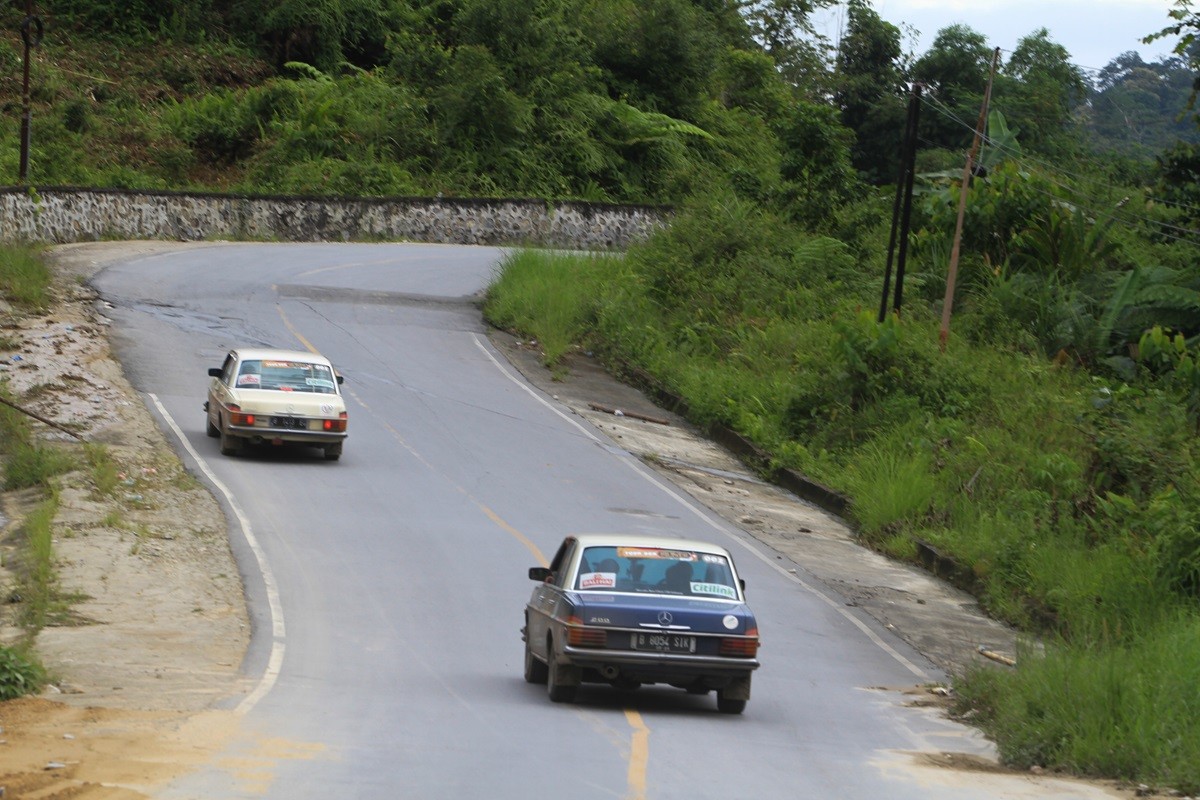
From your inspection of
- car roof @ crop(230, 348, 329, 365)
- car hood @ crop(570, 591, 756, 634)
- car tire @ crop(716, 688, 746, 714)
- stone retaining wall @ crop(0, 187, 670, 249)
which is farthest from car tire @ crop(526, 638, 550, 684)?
stone retaining wall @ crop(0, 187, 670, 249)

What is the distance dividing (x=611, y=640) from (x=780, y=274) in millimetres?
27142

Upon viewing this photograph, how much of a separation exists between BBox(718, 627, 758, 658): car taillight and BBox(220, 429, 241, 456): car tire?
40.9 feet

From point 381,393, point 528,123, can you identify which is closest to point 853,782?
point 381,393

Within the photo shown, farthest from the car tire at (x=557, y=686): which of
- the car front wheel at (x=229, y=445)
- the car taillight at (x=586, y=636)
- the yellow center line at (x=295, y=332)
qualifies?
the yellow center line at (x=295, y=332)

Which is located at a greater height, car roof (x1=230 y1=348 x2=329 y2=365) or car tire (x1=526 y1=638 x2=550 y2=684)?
car roof (x1=230 y1=348 x2=329 y2=365)

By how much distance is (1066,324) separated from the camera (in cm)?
3222

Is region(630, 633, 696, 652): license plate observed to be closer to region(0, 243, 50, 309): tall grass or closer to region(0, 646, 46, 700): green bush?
region(0, 646, 46, 700): green bush

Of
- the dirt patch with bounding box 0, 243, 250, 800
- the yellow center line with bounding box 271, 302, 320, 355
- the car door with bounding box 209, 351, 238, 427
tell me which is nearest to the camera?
the dirt patch with bounding box 0, 243, 250, 800

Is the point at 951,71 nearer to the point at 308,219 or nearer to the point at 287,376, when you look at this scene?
the point at 308,219

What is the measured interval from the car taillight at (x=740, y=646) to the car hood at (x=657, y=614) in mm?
53

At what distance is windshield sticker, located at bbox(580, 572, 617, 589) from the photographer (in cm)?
1245

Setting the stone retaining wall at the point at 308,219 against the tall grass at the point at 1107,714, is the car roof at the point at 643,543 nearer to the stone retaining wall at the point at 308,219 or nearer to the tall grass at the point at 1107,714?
the tall grass at the point at 1107,714

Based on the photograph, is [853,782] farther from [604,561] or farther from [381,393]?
[381,393]

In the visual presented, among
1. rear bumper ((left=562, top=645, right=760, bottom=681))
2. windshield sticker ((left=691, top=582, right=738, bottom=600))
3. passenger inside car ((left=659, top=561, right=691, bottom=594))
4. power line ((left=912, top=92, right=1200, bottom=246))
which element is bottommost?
rear bumper ((left=562, top=645, right=760, bottom=681))
